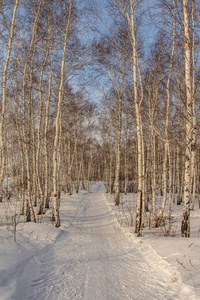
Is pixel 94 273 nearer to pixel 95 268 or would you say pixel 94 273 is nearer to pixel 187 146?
pixel 95 268

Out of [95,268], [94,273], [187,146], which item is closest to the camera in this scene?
[94,273]

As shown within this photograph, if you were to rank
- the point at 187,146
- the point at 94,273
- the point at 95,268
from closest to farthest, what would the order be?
the point at 94,273 < the point at 95,268 < the point at 187,146

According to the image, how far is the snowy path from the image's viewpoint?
10.0 ft

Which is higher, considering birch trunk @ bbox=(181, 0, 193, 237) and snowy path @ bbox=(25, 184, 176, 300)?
birch trunk @ bbox=(181, 0, 193, 237)

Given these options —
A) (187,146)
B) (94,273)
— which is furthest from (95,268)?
(187,146)

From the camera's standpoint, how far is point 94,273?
3.78 meters

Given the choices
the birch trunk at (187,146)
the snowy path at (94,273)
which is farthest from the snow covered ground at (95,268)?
the birch trunk at (187,146)

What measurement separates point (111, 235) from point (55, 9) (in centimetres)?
950

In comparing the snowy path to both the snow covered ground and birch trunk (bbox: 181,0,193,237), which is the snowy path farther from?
birch trunk (bbox: 181,0,193,237)

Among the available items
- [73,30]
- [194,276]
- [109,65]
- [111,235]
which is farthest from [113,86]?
[194,276]

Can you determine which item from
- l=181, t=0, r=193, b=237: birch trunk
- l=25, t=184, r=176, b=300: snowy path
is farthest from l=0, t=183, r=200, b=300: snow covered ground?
l=181, t=0, r=193, b=237: birch trunk

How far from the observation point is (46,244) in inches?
213

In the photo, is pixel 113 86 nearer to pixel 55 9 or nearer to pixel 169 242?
pixel 55 9

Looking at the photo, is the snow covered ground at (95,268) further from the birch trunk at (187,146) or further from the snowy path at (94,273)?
the birch trunk at (187,146)
